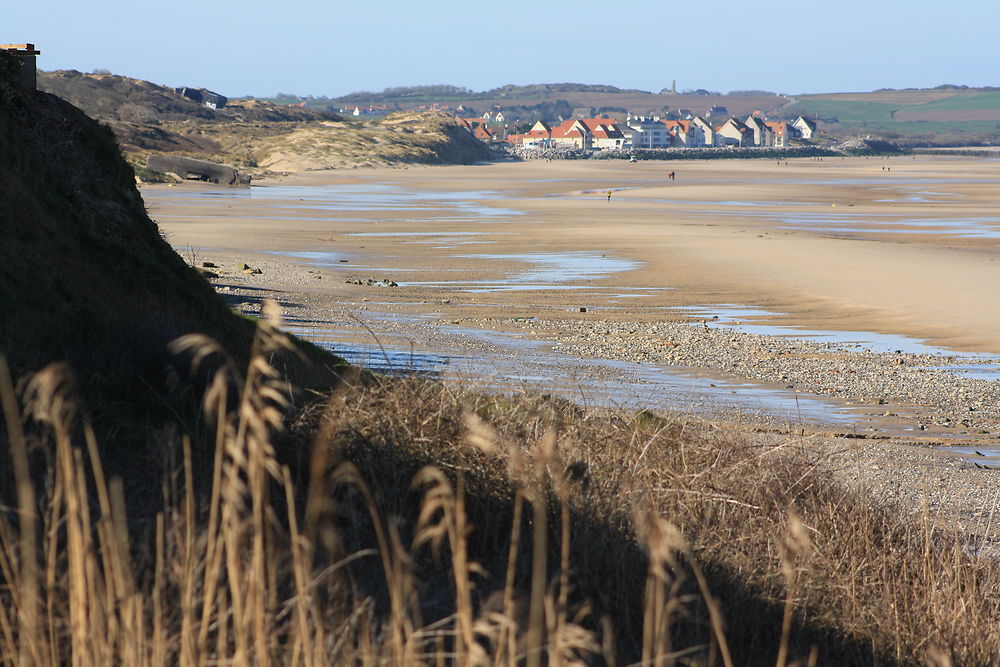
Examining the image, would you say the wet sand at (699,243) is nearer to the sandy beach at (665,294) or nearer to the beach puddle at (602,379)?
the sandy beach at (665,294)

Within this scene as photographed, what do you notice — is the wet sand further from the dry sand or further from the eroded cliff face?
the eroded cliff face

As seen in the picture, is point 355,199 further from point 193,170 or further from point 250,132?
point 250,132

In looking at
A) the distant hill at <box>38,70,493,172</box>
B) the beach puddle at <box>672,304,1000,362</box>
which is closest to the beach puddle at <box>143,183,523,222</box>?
the distant hill at <box>38,70,493,172</box>

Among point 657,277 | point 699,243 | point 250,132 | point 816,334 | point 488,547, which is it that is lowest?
point 816,334

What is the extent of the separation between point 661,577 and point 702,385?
13.7 m

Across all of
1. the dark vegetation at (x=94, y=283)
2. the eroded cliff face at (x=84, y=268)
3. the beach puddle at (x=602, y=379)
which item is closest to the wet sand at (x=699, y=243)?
the beach puddle at (x=602, y=379)

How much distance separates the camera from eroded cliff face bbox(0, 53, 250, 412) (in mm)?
7625

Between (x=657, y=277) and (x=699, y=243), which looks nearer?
(x=657, y=277)

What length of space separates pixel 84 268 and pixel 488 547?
5.84m

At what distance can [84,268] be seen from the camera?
10.6 m

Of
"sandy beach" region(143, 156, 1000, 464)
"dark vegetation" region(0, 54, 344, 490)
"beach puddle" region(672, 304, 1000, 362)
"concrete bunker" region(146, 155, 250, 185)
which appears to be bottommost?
"beach puddle" region(672, 304, 1000, 362)

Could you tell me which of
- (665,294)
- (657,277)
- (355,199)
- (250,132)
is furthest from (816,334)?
(250,132)

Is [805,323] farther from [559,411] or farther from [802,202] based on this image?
[802,202]

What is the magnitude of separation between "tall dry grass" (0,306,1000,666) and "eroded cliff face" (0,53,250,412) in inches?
33.8
